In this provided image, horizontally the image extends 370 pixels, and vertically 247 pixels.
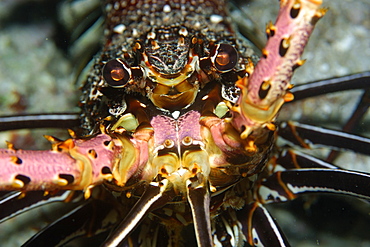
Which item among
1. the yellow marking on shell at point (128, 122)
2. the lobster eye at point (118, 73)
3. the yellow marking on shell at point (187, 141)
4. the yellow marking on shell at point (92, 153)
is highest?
the lobster eye at point (118, 73)

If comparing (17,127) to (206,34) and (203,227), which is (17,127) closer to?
(206,34)

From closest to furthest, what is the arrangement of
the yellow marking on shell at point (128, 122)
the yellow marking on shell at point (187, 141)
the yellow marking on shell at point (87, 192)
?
the yellow marking on shell at point (87, 192) < the yellow marking on shell at point (187, 141) < the yellow marking on shell at point (128, 122)

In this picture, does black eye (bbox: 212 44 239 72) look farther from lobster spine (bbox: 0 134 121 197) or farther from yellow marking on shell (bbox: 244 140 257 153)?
lobster spine (bbox: 0 134 121 197)

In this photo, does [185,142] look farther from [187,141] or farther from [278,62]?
[278,62]

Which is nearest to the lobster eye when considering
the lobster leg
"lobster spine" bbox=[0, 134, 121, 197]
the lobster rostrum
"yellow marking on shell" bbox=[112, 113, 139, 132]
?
the lobster rostrum

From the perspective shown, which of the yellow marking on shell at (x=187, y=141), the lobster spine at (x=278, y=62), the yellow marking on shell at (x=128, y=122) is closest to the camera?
the lobster spine at (x=278, y=62)

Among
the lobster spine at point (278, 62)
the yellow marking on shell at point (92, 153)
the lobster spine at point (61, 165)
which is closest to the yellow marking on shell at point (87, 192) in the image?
the lobster spine at point (61, 165)

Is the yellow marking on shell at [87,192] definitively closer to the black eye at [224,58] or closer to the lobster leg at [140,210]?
the lobster leg at [140,210]
